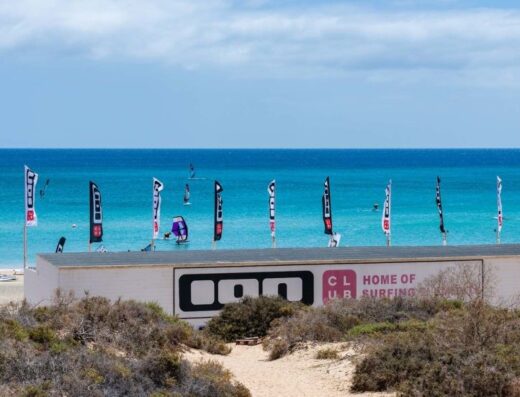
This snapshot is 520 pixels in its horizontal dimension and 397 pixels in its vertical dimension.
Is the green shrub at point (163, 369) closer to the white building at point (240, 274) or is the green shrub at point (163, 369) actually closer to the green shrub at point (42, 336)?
the green shrub at point (42, 336)

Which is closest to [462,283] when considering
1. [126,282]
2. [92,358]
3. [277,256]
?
[277,256]

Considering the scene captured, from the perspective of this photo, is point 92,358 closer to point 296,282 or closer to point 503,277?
point 296,282

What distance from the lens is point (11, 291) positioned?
39.8 meters

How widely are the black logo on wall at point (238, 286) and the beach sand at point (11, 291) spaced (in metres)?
10.5

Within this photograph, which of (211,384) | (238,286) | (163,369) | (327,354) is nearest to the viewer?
(163,369)

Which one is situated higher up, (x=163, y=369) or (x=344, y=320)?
(x=163, y=369)

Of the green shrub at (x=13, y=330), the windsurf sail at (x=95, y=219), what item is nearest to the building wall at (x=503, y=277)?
the windsurf sail at (x=95, y=219)

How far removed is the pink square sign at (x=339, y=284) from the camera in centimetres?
2788

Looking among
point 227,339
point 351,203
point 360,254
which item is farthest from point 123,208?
point 227,339

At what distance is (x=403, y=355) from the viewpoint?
1592 cm

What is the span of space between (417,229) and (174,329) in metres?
58.9

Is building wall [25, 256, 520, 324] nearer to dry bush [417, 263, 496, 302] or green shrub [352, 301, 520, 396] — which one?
dry bush [417, 263, 496, 302]

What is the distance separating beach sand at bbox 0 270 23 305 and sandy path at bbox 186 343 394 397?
57.8 feet

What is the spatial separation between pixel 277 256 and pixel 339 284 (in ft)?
6.85
